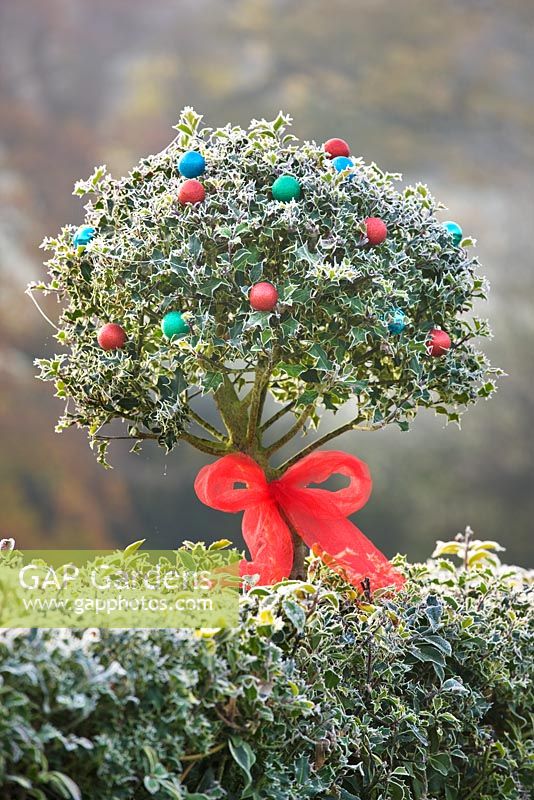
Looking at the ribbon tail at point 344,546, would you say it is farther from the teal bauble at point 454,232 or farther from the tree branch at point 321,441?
the teal bauble at point 454,232

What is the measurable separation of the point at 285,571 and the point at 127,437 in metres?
0.46

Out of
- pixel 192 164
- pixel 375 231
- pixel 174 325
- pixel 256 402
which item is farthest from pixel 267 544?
pixel 192 164

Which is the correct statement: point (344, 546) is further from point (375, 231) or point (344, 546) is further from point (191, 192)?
point (191, 192)

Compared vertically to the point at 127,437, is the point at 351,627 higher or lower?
lower

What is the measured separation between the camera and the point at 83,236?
74.8 inches

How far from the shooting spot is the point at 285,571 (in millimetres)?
1908

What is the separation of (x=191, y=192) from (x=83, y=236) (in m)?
0.30

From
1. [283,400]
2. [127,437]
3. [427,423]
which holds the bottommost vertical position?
[127,437]

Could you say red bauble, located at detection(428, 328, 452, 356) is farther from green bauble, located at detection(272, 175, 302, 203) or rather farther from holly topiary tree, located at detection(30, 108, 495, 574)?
green bauble, located at detection(272, 175, 302, 203)

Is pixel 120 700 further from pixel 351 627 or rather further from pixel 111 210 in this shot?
pixel 111 210

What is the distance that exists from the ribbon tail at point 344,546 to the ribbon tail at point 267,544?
5 cm

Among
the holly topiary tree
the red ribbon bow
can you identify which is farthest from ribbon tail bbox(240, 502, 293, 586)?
the holly topiary tree

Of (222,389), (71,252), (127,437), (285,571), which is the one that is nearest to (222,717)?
(285,571)

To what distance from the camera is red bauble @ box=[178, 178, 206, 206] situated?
1749mm
